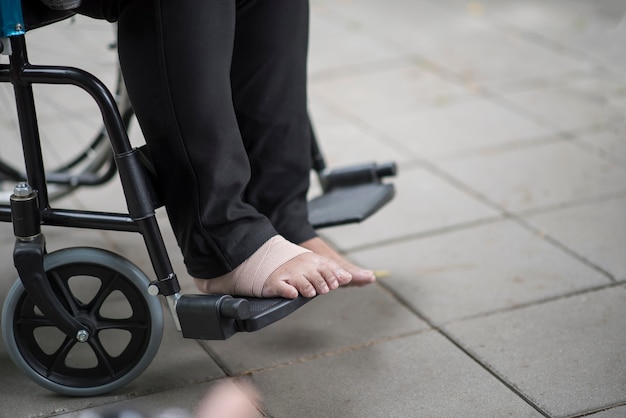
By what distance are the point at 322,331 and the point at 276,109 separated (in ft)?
1.59

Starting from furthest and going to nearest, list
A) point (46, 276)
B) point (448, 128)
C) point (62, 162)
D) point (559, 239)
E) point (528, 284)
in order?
1. point (448, 128)
2. point (62, 162)
3. point (559, 239)
4. point (528, 284)
5. point (46, 276)

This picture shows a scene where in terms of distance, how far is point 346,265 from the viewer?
191 centimetres

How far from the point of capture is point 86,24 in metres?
2.35

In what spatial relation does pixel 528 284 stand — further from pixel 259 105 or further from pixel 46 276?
pixel 46 276

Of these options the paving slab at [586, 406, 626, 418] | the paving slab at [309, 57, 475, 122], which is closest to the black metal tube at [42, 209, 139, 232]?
the paving slab at [586, 406, 626, 418]

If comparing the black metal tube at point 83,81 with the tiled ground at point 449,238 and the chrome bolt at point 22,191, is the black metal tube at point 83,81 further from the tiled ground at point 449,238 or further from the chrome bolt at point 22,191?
the tiled ground at point 449,238

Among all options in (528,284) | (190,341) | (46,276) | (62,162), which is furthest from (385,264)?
(62,162)

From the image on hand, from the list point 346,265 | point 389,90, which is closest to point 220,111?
point 346,265

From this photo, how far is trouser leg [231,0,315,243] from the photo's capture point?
6.02 ft

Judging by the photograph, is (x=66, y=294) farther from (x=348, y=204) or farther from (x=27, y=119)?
(x=348, y=204)

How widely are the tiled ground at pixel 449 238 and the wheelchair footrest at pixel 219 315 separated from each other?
0.18 metres

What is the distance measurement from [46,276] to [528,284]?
110cm

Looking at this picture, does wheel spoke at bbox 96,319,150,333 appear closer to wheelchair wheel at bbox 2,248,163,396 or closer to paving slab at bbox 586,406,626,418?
wheelchair wheel at bbox 2,248,163,396

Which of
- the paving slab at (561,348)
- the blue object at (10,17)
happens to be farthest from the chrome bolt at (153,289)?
the paving slab at (561,348)
